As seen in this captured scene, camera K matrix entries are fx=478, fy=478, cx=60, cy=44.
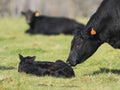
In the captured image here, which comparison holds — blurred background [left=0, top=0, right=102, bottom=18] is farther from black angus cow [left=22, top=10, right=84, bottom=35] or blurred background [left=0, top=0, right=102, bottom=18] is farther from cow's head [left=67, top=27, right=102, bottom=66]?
cow's head [left=67, top=27, right=102, bottom=66]

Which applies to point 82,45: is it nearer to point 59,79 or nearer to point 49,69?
point 49,69

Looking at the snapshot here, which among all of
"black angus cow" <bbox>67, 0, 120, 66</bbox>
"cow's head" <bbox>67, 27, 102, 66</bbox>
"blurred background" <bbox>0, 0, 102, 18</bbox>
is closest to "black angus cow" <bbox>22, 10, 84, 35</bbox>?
"black angus cow" <bbox>67, 0, 120, 66</bbox>

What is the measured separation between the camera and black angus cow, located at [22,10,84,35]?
2509 centimetres

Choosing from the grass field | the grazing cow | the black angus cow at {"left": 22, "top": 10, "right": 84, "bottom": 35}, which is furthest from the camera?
the black angus cow at {"left": 22, "top": 10, "right": 84, "bottom": 35}

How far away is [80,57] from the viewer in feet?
39.1

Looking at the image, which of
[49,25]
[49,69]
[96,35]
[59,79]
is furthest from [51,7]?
[59,79]

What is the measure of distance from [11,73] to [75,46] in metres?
1.73

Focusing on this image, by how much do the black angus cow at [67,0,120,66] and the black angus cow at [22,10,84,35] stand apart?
12479 mm

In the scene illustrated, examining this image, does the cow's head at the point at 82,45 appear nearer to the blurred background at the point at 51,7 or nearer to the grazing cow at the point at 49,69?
the grazing cow at the point at 49,69

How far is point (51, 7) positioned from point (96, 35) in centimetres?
3253

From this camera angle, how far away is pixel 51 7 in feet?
145

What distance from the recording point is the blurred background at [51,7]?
4225cm

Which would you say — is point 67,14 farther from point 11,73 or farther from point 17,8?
point 11,73

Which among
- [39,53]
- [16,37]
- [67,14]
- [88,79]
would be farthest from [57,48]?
[67,14]
